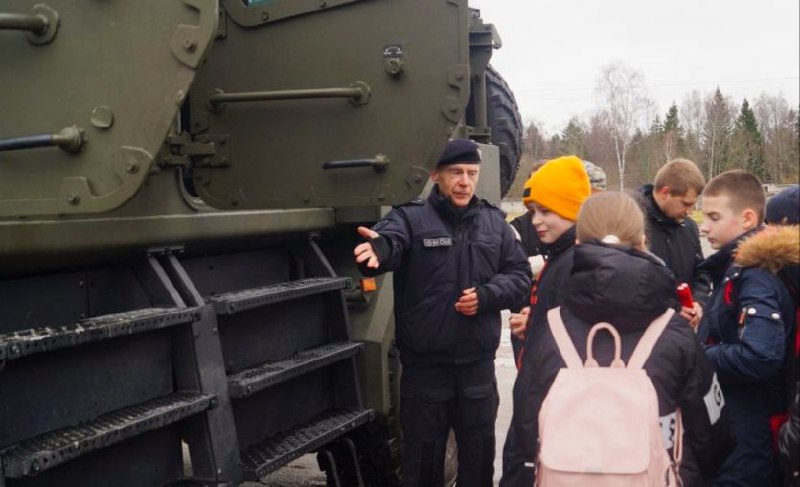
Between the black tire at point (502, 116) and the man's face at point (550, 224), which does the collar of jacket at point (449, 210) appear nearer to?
the man's face at point (550, 224)

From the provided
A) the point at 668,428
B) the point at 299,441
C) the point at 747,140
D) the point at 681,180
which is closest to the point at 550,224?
the point at 668,428

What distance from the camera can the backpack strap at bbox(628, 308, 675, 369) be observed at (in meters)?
2.54

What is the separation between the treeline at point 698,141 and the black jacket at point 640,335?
3604 mm

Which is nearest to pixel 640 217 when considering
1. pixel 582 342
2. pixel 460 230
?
pixel 582 342

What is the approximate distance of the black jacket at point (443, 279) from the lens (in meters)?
3.98

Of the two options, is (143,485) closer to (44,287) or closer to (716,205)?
(44,287)

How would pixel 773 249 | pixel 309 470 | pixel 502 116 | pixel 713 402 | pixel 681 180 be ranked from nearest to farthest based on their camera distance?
pixel 713 402, pixel 773 249, pixel 681 180, pixel 309 470, pixel 502 116

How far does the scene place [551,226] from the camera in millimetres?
3500

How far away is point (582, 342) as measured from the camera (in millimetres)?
2611

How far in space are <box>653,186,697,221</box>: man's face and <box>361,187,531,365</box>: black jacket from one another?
0.85 m

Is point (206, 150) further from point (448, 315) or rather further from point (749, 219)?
point (749, 219)

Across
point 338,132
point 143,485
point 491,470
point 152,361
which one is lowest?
point 491,470

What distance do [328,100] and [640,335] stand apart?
2.10m

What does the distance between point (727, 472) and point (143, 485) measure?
6.26 feet
